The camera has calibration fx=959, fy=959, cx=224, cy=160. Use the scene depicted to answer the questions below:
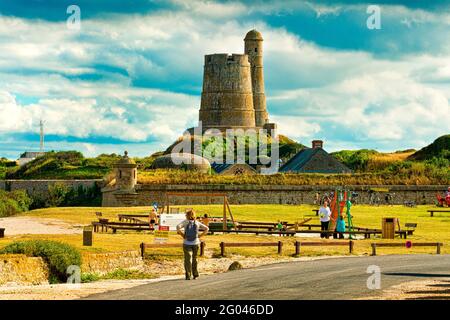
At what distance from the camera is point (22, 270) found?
26891 mm

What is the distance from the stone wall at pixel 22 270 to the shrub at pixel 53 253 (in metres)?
0.23

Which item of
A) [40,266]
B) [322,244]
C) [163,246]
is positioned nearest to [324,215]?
[322,244]

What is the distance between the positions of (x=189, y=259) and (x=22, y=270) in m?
5.15

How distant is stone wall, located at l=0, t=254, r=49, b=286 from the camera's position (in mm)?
26377

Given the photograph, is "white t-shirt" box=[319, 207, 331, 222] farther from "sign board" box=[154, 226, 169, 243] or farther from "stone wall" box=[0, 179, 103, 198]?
"stone wall" box=[0, 179, 103, 198]

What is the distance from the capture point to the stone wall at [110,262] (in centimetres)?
2900

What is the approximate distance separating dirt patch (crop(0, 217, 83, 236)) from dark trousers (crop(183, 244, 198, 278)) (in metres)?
16.1

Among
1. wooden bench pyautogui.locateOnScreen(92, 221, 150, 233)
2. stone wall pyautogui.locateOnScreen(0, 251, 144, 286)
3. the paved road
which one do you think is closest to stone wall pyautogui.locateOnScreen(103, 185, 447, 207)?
wooden bench pyautogui.locateOnScreen(92, 221, 150, 233)

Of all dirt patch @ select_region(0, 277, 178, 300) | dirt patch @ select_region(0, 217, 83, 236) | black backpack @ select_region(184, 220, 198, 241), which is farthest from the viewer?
dirt patch @ select_region(0, 217, 83, 236)

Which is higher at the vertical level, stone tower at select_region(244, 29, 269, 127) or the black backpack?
stone tower at select_region(244, 29, 269, 127)

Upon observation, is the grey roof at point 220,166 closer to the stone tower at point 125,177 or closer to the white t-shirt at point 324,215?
the stone tower at point 125,177
